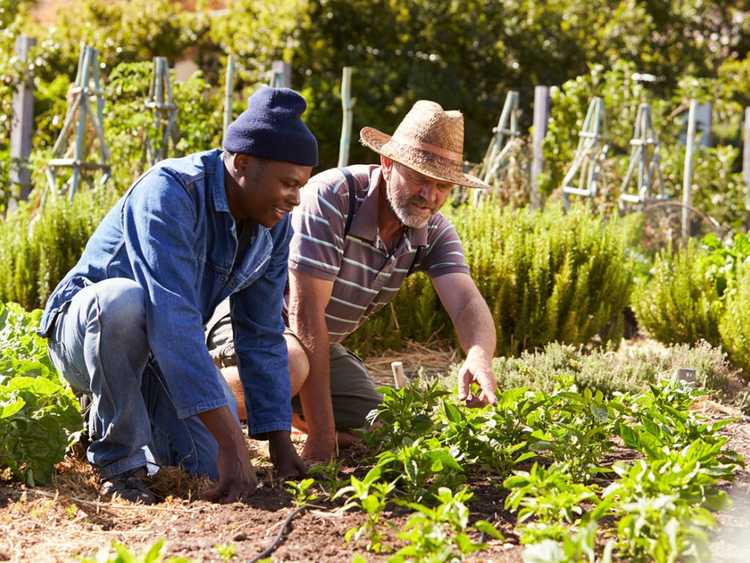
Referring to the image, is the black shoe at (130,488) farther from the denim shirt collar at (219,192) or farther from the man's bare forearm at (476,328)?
the man's bare forearm at (476,328)

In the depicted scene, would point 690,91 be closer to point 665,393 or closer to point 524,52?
point 524,52

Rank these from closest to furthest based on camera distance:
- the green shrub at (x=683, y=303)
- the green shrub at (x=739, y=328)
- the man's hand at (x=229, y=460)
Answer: the man's hand at (x=229, y=460)
the green shrub at (x=739, y=328)
the green shrub at (x=683, y=303)

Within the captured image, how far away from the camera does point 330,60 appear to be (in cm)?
1323

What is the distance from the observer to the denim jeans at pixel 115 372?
10.2 ft

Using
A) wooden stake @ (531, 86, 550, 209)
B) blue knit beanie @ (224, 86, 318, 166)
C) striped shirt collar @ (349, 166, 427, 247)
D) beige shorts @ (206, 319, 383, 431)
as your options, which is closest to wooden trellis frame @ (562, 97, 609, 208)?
wooden stake @ (531, 86, 550, 209)

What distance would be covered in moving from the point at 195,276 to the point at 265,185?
36 cm

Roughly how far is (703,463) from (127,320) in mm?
1618

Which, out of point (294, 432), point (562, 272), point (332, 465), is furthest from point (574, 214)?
point (332, 465)

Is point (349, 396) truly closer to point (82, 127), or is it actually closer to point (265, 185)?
point (265, 185)

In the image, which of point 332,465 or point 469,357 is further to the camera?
point 469,357

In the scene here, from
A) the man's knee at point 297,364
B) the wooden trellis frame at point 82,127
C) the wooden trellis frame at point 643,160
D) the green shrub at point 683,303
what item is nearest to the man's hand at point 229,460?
the man's knee at point 297,364

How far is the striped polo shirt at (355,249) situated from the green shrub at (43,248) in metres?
2.40

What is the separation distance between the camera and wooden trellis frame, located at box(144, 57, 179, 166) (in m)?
8.24

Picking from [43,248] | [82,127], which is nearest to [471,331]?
[43,248]
